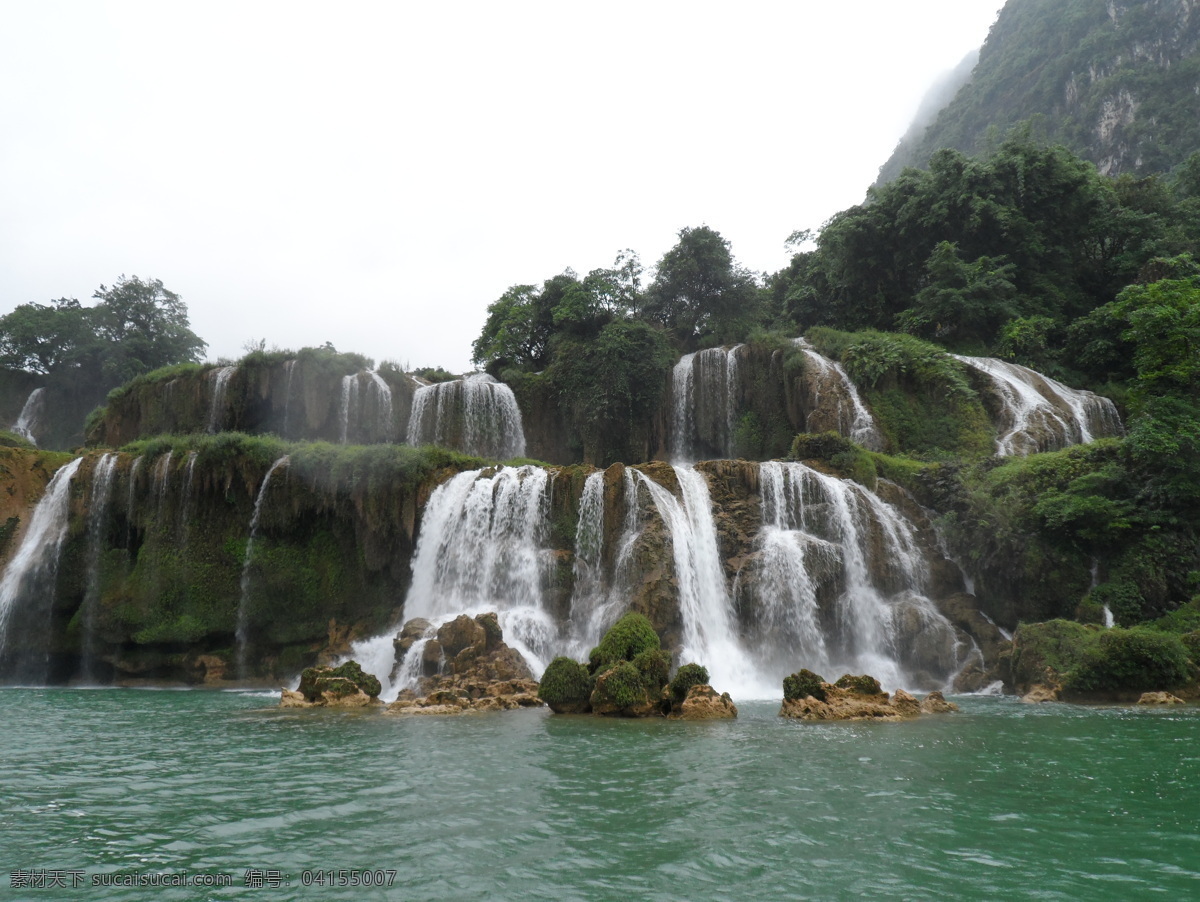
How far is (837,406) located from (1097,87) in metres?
59.4

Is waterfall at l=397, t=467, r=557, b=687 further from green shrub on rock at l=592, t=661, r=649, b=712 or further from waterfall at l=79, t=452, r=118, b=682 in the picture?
waterfall at l=79, t=452, r=118, b=682

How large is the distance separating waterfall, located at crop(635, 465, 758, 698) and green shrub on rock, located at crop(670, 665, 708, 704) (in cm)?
379

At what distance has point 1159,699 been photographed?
13016 millimetres

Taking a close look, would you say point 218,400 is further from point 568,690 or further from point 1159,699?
point 1159,699

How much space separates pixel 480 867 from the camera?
5066 mm

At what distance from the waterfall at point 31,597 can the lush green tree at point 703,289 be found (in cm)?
2475

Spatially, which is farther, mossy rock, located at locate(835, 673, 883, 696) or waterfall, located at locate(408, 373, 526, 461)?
waterfall, located at locate(408, 373, 526, 461)

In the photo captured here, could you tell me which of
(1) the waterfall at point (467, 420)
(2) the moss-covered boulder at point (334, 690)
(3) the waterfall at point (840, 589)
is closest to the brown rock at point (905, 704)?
(3) the waterfall at point (840, 589)

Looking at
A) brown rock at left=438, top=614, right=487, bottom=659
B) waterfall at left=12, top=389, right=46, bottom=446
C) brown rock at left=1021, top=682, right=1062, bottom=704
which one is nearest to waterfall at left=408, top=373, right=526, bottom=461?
brown rock at left=438, top=614, right=487, bottom=659

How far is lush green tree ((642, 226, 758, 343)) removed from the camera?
3453cm

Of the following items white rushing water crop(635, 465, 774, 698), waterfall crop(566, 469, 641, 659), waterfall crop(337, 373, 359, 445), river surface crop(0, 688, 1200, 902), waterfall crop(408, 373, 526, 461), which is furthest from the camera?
waterfall crop(408, 373, 526, 461)

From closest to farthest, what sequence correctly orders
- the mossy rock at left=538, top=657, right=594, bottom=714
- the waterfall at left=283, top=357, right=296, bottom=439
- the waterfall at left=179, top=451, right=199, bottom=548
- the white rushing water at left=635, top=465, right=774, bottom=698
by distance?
the mossy rock at left=538, top=657, right=594, bottom=714
the white rushing water at left=635, top=465, right=774, bottom=698
the waterfall at left=179, top=451, right=199, bottom=548
the waterfall at left=283, top=357, right=296, bottom=439

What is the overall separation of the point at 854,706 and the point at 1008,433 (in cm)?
1737

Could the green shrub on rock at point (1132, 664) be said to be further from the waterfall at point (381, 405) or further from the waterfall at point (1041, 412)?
the waterfall at point (381, 405)
